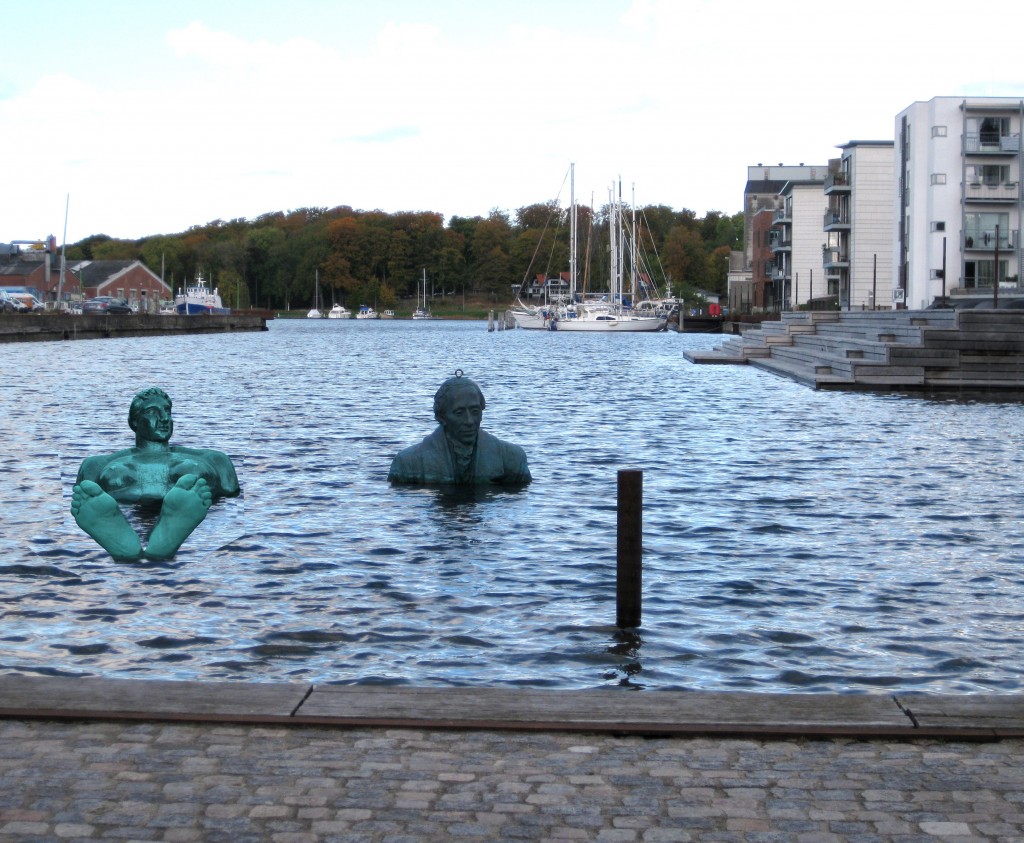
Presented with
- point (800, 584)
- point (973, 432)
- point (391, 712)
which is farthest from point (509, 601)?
point (973, 432)

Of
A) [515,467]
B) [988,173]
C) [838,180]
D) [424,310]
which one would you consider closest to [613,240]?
[838,180]

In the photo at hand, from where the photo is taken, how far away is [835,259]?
3821 inches

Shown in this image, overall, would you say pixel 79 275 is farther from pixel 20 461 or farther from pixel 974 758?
pixel 974 758

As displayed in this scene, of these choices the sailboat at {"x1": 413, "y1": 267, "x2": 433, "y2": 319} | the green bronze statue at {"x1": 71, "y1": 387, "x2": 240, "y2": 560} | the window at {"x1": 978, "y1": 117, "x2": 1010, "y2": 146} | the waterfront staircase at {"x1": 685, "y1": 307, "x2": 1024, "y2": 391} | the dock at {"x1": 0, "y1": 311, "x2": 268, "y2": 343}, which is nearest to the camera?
the green bronze statue at {"x1": 71, "y1": 387, "x2": 240, "y2": 560}

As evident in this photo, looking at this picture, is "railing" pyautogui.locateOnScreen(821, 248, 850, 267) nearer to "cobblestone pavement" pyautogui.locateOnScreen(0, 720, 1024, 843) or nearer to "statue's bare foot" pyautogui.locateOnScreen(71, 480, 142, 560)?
"statue's bare foot" pyautogui.locateOnScreen(71, 480, 142, 560)

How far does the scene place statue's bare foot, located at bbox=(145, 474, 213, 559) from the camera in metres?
12.0

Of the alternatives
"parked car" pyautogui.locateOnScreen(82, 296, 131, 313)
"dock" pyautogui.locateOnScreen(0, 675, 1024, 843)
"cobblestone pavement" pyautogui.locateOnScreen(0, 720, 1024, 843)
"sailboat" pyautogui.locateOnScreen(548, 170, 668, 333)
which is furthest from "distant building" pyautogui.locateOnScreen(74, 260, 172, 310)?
"cobblestone pavement" pyautogui.locateOnScreen(0, 720, 1024, 843)

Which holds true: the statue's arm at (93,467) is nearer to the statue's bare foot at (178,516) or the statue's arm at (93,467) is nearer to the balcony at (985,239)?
the statue's bare foot at (178,516)

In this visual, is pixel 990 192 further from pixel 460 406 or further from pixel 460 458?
pixel 460 406

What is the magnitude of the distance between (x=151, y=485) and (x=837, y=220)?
8746 cm

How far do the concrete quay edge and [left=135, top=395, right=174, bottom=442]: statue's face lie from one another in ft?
23.9

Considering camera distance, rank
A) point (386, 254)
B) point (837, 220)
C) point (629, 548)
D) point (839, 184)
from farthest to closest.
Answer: point (386, 254)
point (837, 220)
point (839, 184)
point (629, 548)

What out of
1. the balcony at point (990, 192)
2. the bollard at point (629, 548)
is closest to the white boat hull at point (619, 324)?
the balcony at point (990, 192)

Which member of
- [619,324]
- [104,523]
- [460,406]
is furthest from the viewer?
[619,324]
